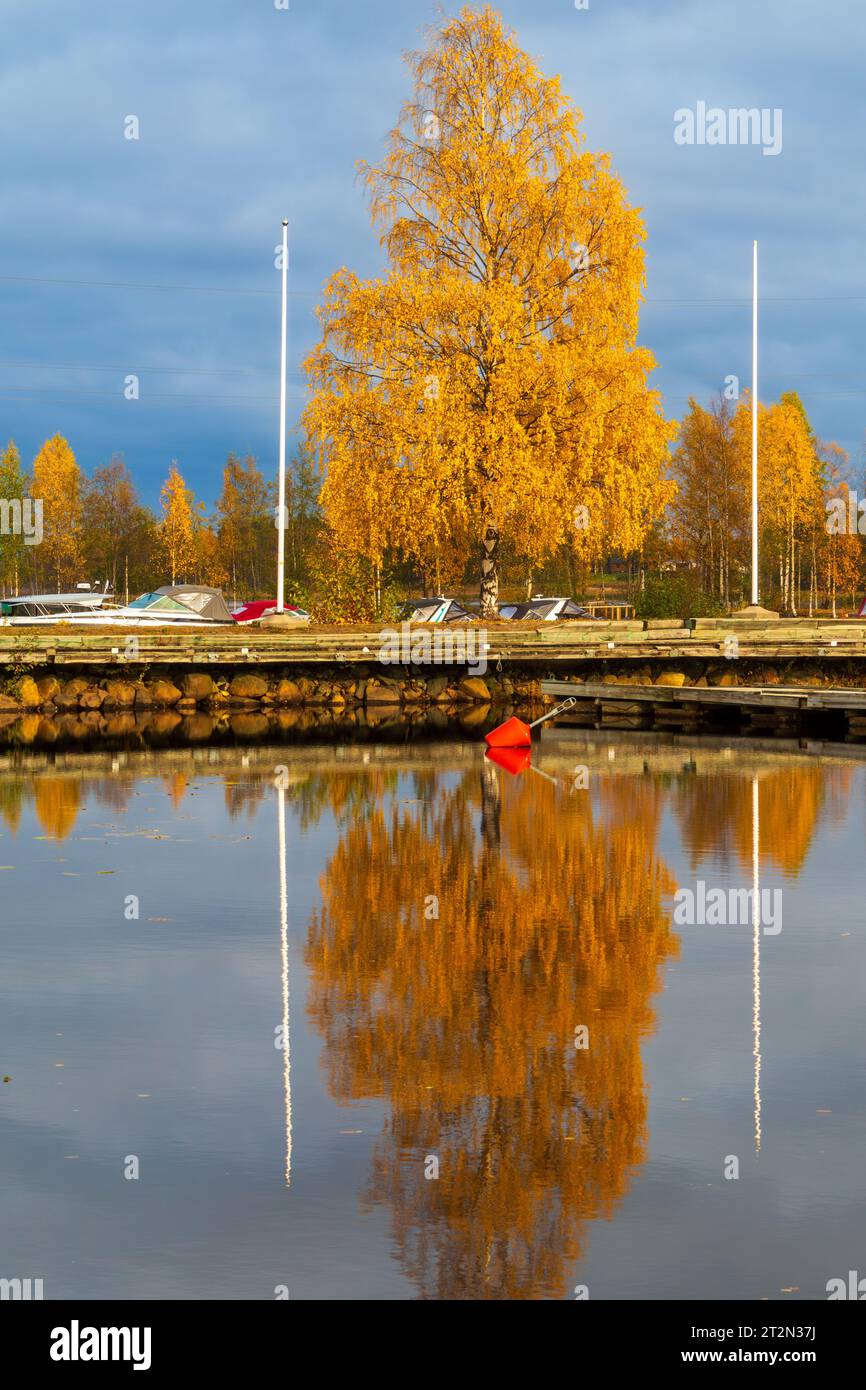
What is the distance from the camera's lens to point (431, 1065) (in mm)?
9320

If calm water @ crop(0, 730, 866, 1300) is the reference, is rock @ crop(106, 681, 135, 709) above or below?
above

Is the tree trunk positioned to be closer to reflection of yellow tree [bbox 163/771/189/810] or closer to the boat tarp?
the boat tarp

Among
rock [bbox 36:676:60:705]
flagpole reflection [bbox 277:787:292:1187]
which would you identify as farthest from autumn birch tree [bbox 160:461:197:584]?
flagpole reflection [bbox 277:787:292:1187]

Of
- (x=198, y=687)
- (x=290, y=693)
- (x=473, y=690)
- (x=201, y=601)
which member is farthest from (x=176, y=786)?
(x=201, y=601)

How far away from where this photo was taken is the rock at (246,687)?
1598 inches

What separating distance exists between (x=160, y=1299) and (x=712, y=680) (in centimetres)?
3562

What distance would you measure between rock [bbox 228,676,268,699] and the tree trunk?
21.9 ft

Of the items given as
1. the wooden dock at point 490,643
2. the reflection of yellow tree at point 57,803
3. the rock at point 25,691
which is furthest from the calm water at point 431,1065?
the rock at point 25,691

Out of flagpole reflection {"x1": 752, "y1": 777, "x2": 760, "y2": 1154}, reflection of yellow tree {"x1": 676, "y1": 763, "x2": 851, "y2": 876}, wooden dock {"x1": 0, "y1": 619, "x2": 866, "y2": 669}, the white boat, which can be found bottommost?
flagpole reflection {"x1": 752, "y1": 777, "x2": 760, "y2": 1154}

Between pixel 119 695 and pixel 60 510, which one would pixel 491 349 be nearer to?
pixel 119 695

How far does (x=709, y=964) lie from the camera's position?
12078 millimetres

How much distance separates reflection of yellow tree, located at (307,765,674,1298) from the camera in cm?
716

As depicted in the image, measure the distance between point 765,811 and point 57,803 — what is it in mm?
9222

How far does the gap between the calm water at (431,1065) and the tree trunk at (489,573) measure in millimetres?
23894
